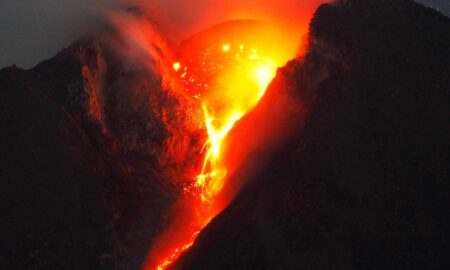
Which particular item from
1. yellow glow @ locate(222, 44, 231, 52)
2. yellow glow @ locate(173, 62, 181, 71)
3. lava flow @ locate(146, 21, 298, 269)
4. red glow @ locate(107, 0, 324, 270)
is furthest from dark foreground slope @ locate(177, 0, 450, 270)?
yellow glow @ locate(173, 62, 181, 71)

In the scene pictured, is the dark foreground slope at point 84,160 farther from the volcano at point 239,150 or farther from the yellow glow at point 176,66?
the yellow glow at point 176,66

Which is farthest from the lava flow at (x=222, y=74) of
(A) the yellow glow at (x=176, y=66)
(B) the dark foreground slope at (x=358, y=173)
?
(B) the dark foreground slope at (x=358, y=173)

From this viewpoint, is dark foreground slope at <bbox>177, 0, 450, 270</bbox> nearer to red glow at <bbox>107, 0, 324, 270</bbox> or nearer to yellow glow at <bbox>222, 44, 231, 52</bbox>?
red glow at <bbox>107, 0, 324, 270</bbox>

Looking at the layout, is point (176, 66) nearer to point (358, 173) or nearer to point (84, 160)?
point (84, 160)

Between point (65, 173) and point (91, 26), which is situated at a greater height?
point (91, 26)

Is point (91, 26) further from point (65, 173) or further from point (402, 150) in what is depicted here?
point (402, 150)

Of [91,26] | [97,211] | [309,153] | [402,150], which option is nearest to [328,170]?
[309,153]

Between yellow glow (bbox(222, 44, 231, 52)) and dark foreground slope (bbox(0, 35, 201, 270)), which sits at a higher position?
yellow glow (bbox(222, 44, 231, 52))
